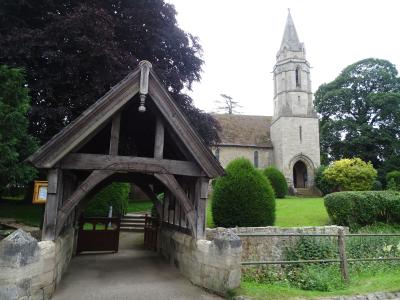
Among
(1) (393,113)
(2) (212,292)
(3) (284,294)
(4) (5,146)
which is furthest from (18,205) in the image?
(1) (393,113)

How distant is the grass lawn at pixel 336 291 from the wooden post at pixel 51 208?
3624 millimetres

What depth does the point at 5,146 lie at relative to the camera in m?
9.19

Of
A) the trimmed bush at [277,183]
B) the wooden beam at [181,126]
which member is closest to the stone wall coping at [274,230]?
the wooden beam at [181,126]

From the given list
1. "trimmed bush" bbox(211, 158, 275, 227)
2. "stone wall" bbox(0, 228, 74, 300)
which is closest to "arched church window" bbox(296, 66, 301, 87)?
"trimmed bush" bbox(211, 158, 275, 227)

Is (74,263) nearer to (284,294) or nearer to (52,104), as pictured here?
(284,294)

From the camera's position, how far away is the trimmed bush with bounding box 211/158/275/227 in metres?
11.5

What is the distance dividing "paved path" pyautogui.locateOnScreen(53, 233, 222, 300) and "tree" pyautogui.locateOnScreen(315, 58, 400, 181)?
32457 millimetres

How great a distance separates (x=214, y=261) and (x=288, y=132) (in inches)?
1139

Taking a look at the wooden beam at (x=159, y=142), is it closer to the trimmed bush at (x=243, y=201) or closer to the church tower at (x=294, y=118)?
the trimmed bush at (x=243, y=201)

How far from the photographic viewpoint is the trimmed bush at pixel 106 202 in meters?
16.8

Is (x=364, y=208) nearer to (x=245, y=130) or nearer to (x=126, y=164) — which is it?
(x=126, y=164)

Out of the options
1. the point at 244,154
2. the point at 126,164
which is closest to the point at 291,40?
the point at 244,154

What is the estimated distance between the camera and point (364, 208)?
1340 centimetres

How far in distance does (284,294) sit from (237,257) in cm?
104
